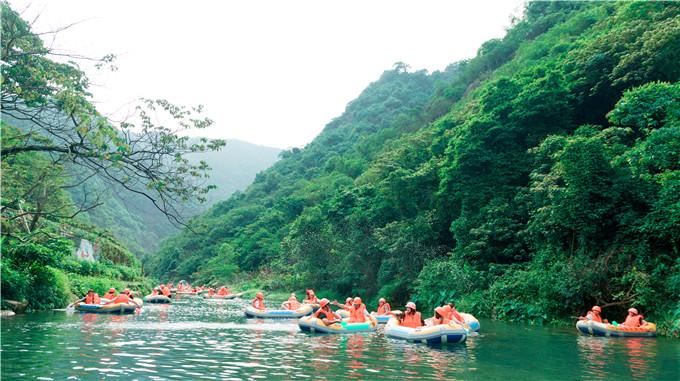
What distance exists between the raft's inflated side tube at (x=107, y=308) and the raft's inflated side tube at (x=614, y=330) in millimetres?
16314

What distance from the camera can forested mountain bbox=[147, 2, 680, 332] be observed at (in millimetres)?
19859

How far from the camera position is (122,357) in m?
11.7

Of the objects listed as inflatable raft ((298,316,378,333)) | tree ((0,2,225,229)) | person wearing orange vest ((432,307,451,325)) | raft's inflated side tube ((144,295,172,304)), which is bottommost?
inflatable raft ((298,316,378,333))

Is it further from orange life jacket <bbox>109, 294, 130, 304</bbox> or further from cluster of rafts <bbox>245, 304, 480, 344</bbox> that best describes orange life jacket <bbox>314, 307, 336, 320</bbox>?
orange life jacket <bbox>109, 294, 130, 304</bbox>

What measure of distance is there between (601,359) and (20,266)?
59.4 ft

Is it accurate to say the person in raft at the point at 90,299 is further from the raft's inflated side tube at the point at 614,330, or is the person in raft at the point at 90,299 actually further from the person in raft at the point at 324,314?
the raft's inflated side tube at the point at 614,330

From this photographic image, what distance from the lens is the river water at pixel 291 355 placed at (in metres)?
10.4

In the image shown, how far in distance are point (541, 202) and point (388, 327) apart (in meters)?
10.4

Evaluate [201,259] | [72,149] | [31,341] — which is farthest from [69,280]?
[201,259]

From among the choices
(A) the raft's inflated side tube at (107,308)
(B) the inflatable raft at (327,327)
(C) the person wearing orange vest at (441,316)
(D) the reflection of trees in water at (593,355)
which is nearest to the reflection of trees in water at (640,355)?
(D) the reflection of trees in water at (593,355)

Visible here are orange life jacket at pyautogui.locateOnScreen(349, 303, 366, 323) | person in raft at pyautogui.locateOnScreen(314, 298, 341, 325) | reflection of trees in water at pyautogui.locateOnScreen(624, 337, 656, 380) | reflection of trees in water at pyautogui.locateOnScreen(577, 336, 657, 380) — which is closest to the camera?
reflection of trees in water at pyautogui.locateOnScreen(624, 337, 656, 380)

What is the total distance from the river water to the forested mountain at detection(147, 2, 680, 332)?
3.35 metres

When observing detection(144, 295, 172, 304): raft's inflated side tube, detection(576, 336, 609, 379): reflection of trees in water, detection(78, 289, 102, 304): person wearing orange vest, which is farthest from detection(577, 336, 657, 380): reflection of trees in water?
detection(144, 295, 172, 304): raft's inflated side tube

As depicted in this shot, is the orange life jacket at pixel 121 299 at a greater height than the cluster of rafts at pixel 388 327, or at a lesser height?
greater
